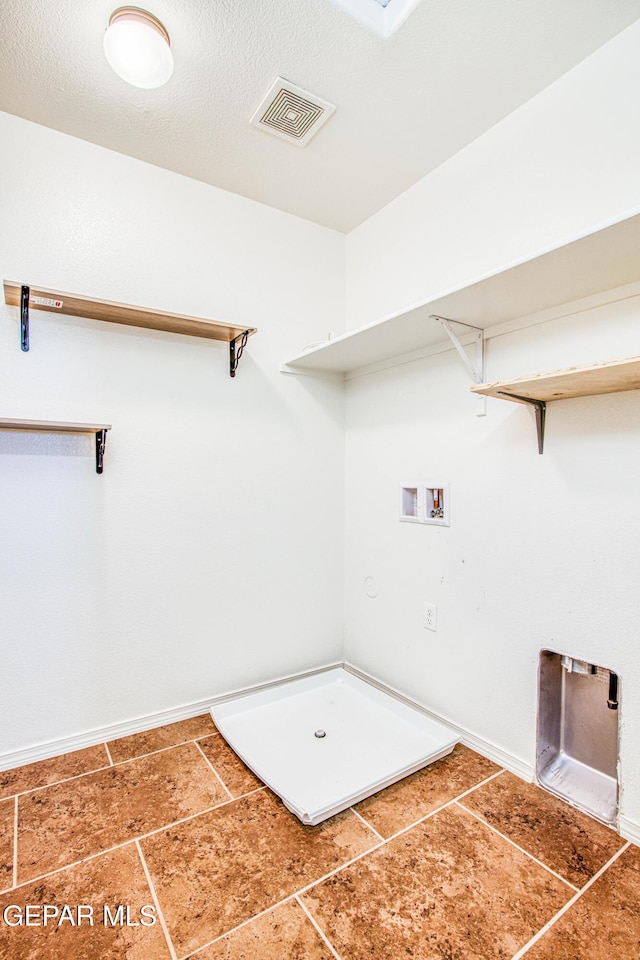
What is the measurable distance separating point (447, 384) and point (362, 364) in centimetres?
52

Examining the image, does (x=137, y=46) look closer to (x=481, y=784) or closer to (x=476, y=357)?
(x=476, y=357)

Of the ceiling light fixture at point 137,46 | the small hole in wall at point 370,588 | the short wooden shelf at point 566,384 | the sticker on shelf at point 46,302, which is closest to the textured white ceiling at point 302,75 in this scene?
the ceiling light fixture at point 137,46

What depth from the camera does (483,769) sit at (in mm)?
1666

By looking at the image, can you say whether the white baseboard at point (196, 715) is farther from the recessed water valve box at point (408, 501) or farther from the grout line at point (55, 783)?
the recessed water valve box at point (408, 501)

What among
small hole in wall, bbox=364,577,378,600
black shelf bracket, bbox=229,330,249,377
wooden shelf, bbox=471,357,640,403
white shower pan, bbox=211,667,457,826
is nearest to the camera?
wooden shelf, bbox=471,357,640,403

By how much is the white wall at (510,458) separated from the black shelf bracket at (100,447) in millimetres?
1222

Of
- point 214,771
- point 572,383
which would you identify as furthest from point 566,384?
point 214,771

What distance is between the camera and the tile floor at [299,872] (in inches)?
41.6

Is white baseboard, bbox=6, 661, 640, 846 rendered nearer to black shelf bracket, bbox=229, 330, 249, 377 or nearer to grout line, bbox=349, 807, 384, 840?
grout line, bbox=349, 807, 384, 840

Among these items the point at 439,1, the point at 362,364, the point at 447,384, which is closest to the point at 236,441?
the point at 362,364

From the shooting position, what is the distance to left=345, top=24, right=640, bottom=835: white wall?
54.6 inches

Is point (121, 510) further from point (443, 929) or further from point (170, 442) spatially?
point (443, 929)

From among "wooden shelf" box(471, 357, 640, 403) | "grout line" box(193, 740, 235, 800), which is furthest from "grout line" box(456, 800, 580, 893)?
"wooden shelf" box(471, 357, 640, 403)

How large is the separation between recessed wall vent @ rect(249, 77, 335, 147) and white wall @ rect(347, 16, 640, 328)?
58 centimetres
